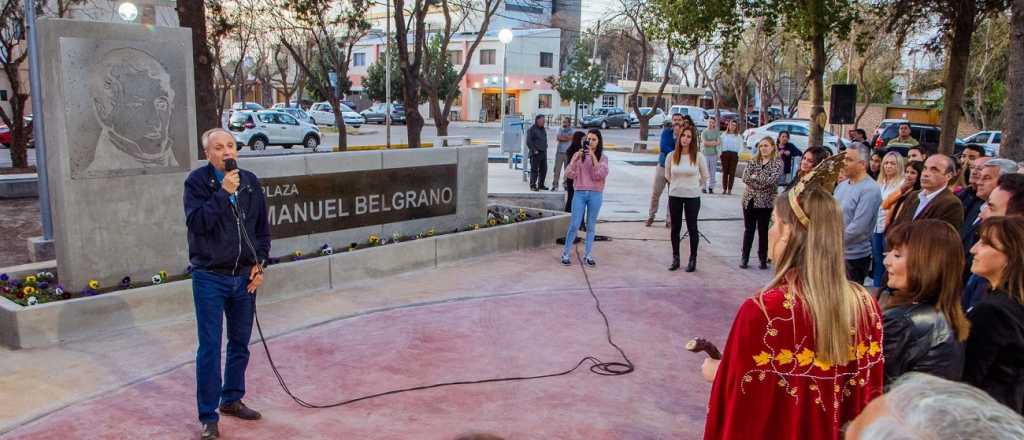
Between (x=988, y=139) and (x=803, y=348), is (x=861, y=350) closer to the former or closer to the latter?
(x=803, y=348)

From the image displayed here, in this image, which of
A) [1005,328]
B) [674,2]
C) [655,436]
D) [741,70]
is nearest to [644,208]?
[674,2]

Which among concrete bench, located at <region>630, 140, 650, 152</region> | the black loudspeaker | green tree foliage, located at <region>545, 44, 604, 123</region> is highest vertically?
green tree foliage, located at <region>545, 44, 604, 123</region>

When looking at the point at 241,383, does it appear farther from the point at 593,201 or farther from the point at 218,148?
the point at 593,201

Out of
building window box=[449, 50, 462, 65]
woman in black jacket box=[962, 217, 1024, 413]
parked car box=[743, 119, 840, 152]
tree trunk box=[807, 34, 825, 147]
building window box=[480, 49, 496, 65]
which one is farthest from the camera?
building window box=[449, 50, 462, 65]

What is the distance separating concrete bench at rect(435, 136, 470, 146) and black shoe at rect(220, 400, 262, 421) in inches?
755

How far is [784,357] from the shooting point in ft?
8.75

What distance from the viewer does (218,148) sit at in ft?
14.9

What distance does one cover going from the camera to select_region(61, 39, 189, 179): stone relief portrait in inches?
254

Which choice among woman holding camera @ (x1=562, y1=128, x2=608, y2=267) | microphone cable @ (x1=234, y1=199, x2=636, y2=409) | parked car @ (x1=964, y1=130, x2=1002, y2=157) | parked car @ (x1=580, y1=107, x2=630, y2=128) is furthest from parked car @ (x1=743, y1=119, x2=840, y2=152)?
microphone cable @ (x1=234, y1=199, x2=636, y2=409)

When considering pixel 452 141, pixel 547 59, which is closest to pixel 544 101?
pixel 547 59

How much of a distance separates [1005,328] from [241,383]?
4009mm

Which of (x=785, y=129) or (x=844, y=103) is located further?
(x=785, y=129)

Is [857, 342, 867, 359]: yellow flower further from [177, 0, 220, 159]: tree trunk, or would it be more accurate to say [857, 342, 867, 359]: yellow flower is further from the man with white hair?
[177, 0, 220, 159]: tree trunk

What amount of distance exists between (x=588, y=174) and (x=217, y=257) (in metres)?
5.42
